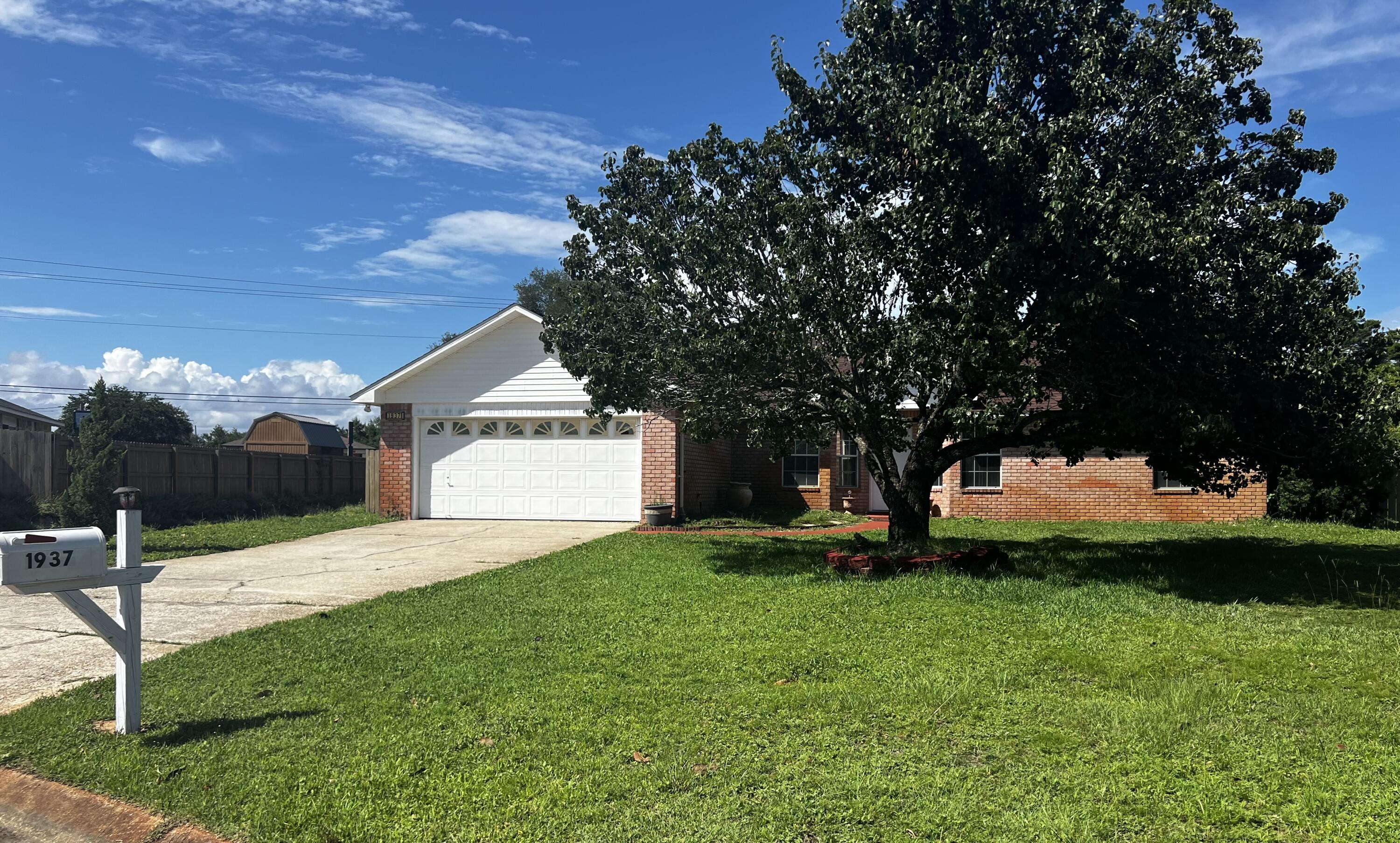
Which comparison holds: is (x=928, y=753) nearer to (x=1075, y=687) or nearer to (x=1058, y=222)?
(x=1075, y=687)

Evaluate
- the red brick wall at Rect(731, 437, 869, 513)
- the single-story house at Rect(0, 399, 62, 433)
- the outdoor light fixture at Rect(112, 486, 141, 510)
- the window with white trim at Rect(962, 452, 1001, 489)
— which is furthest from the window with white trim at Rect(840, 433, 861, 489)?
the single-story house at Rect(0, 399, 62, 433)

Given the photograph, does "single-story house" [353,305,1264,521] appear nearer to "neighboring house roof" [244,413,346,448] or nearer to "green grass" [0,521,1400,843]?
"green grass" [0,521,1400,843]

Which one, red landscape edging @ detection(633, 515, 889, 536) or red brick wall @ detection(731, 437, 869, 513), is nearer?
red landscape edging @ detection(633, 515, 889, 536)

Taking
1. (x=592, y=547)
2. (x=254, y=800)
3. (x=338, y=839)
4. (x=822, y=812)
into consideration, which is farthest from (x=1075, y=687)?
(x=592, y=547)

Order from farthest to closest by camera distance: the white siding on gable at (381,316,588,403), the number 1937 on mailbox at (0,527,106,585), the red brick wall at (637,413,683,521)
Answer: the white siding on gable at (381,316,588,403) → the red brick wall at (637,413,683,521) → the number 1937 on mailbox at (0,527,106,585)

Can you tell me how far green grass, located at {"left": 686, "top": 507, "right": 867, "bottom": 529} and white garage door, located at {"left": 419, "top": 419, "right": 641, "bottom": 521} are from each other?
1704 millimetres

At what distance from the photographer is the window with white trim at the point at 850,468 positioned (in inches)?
827

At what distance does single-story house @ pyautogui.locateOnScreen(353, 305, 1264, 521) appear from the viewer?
18.7m

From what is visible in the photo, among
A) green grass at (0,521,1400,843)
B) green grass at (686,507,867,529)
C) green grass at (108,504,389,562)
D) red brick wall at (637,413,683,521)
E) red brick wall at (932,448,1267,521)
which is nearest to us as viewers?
green grass at (0,521,1400,843)

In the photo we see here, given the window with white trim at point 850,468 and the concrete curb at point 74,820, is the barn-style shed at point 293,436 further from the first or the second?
the concrete curb at point 74,820

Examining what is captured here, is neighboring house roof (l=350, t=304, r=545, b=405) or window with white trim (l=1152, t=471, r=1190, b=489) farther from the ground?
neighboring house roof (l=350, t=304, r=545, b=405)

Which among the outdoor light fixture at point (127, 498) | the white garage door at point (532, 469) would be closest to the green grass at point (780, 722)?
the outdoor light fixture at point (127, 498)

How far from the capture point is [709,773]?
14.9ft

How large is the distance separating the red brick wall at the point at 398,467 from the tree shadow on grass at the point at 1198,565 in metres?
8.44
